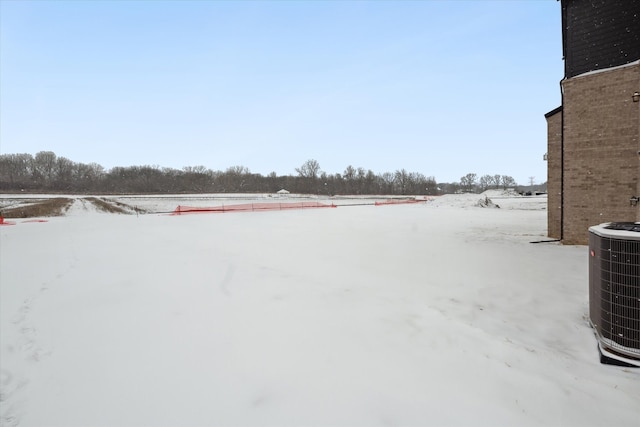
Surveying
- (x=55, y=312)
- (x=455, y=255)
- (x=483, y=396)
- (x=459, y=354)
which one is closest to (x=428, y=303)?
(x=459, y=354)

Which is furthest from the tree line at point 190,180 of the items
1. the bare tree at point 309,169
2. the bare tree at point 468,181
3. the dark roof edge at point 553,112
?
the dark roof edge at point 553,112

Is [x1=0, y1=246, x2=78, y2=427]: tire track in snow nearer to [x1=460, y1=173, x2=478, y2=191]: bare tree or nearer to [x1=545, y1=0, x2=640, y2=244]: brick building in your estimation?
[x1=545, y1=0, x2=640, y2=244]: brick building

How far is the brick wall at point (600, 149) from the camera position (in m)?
8.40

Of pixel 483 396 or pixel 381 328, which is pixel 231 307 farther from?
pixel 483 396

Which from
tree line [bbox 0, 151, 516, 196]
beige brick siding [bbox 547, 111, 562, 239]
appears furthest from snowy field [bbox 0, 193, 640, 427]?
tree line [bbox 0, 151, 516, 196]

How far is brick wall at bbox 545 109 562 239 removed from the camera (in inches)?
428

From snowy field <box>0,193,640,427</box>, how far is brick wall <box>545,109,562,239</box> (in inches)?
170

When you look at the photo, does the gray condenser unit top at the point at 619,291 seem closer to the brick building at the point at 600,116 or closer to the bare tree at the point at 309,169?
the brick building at the point at 600,116

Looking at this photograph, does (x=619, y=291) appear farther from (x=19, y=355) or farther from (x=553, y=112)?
(x=553, y=112)

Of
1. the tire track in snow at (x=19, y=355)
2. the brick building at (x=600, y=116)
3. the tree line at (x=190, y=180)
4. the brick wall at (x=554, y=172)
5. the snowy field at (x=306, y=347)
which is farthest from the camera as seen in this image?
the tree line at (x=190, y=180)

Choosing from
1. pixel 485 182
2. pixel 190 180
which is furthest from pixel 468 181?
pixel 190 180

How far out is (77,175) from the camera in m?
116

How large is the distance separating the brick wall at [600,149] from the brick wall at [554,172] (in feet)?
4.74

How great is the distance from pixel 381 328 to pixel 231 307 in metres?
2.13
